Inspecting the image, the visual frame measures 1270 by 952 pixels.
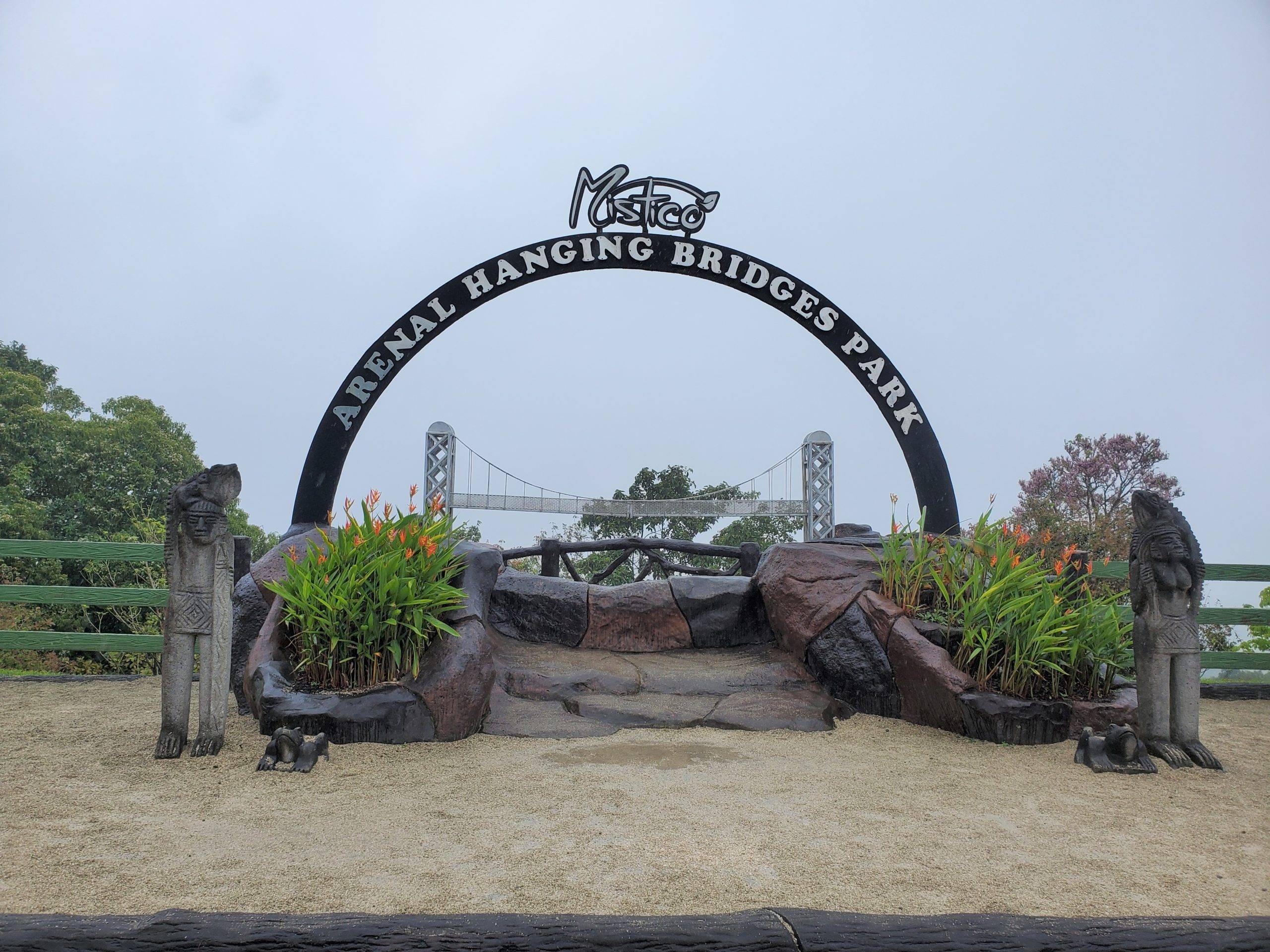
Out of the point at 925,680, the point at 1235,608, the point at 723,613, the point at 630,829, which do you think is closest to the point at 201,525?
the point at 630,829

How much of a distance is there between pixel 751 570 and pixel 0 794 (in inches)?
214

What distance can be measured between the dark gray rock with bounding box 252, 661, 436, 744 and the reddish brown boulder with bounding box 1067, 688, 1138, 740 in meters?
3.30

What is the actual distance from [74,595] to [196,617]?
359cm

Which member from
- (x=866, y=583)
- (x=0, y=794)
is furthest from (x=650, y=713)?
(x=0, y=794)

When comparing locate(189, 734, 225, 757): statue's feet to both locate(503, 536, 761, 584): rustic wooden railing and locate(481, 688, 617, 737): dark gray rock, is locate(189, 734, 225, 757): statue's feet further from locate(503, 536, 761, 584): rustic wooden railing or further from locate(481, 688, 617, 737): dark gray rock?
locate(503, 536, 761, 584): rustic wooden railing

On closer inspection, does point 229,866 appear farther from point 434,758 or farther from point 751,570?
point 751,570

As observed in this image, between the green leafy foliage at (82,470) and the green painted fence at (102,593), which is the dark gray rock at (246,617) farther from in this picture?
the green leafy foliage at (82,470)

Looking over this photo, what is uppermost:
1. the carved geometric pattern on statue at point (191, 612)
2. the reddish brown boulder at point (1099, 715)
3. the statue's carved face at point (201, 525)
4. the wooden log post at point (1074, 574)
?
the statue's carved face at point (201, 525)

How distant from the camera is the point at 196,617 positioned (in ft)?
12.8

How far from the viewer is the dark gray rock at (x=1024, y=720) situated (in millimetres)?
4352

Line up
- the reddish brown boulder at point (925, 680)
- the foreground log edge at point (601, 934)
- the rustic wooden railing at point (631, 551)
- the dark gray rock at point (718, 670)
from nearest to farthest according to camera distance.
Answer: the foreground log edge at point (601, 934) < the reddish brown boulder at point (925, 680) < the dark gray rock at point (718, 670) < the rustic wooden railing at point (631, 551)

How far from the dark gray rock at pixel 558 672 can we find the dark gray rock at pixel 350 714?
57cm

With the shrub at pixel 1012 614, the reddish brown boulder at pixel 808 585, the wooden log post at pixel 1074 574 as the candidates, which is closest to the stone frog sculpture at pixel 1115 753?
the shrub at pixel 1012 614

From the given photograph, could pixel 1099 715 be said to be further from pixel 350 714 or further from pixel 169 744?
pixel 169 744
